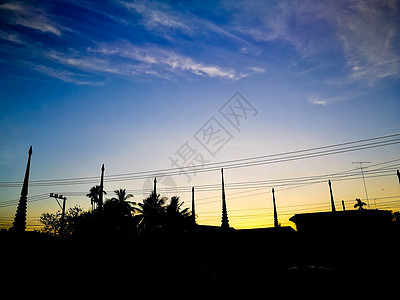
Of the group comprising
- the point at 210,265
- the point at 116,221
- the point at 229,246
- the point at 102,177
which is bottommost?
the point at 210,265

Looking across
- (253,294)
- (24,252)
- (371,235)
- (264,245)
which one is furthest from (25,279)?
(371,235)

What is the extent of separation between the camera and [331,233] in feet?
77.0

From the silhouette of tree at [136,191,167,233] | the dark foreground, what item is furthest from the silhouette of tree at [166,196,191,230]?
the dark foreground

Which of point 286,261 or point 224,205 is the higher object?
point 224,205

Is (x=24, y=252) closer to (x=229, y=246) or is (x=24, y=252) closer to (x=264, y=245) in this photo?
(x=229, y=246)

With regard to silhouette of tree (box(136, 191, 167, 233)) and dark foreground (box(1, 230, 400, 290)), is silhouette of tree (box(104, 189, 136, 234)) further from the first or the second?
dark foreground (box(1, 230, 400, 290))

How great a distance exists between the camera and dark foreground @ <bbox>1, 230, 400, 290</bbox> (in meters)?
15.4

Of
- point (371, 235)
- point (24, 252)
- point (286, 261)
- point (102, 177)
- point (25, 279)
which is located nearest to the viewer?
point (25, 279)

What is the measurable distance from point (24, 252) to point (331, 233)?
26472 millimetres

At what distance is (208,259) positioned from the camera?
24469 mm

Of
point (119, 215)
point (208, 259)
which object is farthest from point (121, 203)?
point (208, 259)

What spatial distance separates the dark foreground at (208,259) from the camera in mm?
15438

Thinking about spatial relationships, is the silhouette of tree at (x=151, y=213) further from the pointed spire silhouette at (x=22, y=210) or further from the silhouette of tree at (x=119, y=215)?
the pointed spire silhouette at (x=22, y=210)

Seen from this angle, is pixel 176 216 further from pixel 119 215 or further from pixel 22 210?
pixel 22 210
